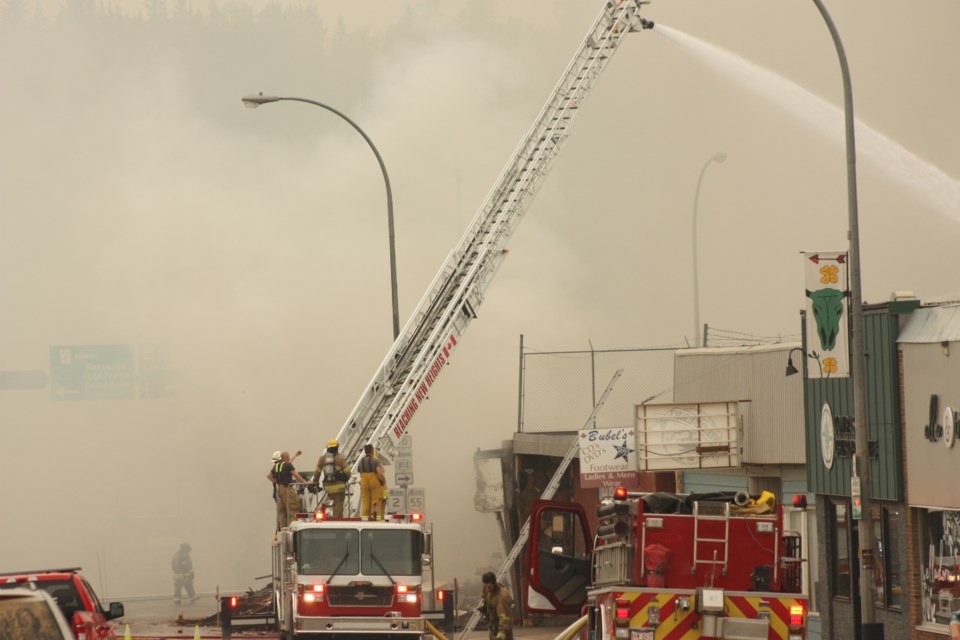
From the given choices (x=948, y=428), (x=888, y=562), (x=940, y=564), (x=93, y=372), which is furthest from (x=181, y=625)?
(x=93, y=372)

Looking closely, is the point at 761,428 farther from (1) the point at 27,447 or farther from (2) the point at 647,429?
(1) the point at 27,447

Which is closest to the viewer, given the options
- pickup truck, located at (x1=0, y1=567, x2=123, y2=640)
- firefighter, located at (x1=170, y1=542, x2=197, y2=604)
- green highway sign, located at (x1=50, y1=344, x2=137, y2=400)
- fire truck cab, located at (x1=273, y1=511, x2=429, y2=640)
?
pickup truck, located at (x1=0, y1=567, x2=123, y2=640)

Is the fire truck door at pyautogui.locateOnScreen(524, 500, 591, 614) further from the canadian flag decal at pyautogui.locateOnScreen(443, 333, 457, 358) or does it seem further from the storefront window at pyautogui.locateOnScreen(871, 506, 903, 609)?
the canadian flag decal at pyautogui.locateOnScreen(443, 333, 457, 358)

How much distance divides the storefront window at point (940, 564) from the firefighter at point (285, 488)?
27.7ft

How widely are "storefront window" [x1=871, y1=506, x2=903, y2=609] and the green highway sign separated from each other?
28.0 metres

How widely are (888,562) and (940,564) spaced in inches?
57.4

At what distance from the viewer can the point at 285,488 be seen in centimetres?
2097

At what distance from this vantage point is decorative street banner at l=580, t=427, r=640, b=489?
23.8m

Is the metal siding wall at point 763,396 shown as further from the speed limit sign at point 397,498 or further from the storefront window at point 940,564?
the speed limit sign at point 397,498

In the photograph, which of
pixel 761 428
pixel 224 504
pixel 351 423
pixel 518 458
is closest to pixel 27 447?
pixel 224 504

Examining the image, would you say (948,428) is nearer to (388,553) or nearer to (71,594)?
(388,553)

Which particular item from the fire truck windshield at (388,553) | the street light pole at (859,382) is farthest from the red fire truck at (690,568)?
the fire truck windshield at (388,553)

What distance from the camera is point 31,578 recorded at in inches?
617

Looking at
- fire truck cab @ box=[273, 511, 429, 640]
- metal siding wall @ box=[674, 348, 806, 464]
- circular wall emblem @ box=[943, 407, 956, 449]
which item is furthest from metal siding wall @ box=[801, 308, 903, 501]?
fire truck cab @ box=[273, 511, 429, 640]
